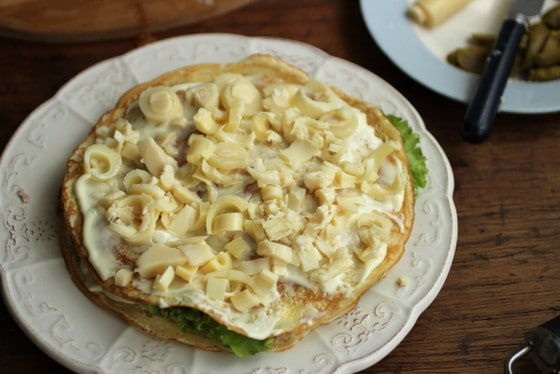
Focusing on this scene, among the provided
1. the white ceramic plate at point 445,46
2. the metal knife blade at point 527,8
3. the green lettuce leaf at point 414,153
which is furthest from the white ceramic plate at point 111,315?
the metal knife blade at point 527,8

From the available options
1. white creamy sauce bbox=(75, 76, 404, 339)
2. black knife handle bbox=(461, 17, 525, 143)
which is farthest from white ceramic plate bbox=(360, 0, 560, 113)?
white creamy sauce bbox=(75, 76, 404, 339)

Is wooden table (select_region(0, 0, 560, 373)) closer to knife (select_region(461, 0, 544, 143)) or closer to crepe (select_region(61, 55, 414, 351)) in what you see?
knife (select_region(461, 0, 544, 143))

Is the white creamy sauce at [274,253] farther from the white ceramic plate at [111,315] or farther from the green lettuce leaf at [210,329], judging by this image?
the white ceramic plate at [111,315]

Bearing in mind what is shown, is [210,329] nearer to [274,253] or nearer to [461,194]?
[274,253]

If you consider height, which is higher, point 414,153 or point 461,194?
point 414,153

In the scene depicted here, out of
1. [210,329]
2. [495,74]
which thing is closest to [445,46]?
[495,74]

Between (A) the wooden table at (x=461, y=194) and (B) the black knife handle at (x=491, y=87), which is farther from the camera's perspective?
(B) the black knife handle at (x=491, y=87)
